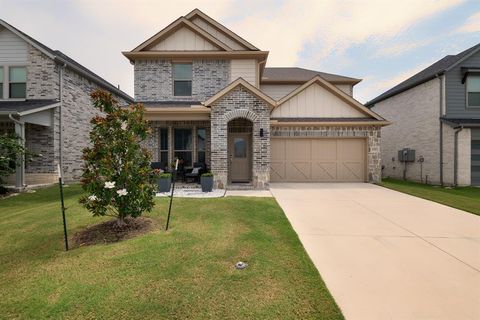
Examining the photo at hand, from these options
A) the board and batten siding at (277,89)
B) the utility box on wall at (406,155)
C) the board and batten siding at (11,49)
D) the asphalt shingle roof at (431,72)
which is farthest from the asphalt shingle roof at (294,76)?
the board and batten siding at (11,49)

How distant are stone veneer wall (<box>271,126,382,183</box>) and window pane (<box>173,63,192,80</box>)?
5.73 metres

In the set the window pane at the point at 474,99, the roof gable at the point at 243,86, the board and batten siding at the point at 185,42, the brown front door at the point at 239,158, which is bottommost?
the brown front door at the point at 239,158

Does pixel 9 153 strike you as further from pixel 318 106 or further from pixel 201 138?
pixel 318 106

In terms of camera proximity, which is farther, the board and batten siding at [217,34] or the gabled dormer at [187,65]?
the board and batten siding at [217,34]

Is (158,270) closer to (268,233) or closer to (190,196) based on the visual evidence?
(268,233)

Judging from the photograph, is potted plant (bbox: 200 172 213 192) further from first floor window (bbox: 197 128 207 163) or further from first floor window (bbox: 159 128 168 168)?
first floor window (bbox: 159 128 168 168)

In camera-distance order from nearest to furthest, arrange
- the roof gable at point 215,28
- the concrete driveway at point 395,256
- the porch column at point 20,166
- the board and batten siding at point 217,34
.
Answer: the concrete driveway at point 395,256 → the porch column at point 20,166 → the roof gable at point 215,28 → the board and batten siding at point 217,34

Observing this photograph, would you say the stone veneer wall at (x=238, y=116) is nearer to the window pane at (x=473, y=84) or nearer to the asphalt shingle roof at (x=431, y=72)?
the asphalt shingle roof at (x=431, y=72)

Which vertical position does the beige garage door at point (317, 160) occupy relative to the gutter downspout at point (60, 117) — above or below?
below

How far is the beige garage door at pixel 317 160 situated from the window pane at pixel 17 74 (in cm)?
1370

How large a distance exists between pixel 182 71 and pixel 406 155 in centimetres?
1548

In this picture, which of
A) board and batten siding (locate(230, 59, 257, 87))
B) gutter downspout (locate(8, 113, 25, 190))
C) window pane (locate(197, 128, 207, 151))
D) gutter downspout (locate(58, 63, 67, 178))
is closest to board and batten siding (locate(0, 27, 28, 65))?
gutter downspout (locate(58, 63, 67, 178))

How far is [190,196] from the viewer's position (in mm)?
8750

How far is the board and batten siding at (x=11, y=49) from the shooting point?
40.8ft
